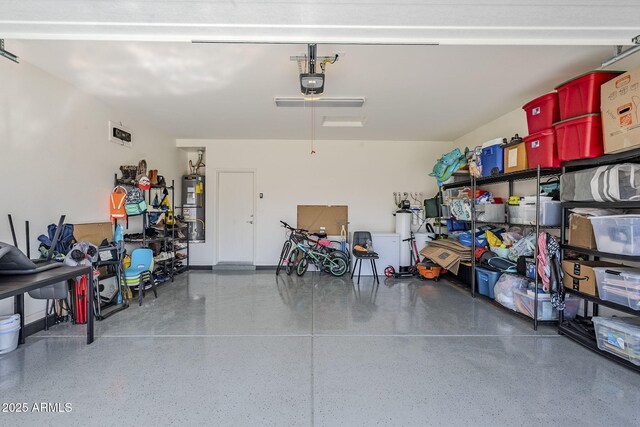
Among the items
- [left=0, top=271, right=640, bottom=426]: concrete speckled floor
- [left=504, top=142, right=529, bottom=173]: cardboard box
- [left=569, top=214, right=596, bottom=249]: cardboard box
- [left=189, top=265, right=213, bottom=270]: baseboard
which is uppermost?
[left=504, top=142, right=529, bottom=173]: cardboard box

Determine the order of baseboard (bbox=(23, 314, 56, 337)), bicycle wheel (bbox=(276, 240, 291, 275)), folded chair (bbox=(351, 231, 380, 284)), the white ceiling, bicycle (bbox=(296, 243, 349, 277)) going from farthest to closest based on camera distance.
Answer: bicycle wheel (bbox=(276, 240, 291, 275)), bicycle (bbox=(296, 243, 349, 277)), folded chair (bbox=(351, 231, 380, 284)), baseboard (bbox=(23, 314, 56, 337)), the white ceiling

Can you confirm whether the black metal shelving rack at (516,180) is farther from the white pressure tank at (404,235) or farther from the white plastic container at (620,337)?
the white pressure tank at (404,235)

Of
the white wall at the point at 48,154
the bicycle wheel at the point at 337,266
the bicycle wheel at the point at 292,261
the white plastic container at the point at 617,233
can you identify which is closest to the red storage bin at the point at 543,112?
the white plastic container at the point at 617,233

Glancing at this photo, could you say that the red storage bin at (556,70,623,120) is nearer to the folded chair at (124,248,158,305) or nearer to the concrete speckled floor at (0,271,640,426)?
the concrete speckled floor at (0,271,640,426)

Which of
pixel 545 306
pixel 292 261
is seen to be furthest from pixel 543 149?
pixel 292 261

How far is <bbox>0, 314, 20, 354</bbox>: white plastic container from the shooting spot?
2434mm

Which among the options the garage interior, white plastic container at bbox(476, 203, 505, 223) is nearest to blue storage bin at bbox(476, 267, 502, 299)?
the garage interior

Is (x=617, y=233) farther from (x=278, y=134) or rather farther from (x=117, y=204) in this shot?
(x=117, y=204)

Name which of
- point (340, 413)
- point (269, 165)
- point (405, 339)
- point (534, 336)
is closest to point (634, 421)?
point (534, 336)

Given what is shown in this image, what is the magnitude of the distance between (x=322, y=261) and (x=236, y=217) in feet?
6.78

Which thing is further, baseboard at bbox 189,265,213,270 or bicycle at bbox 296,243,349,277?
baseboard at bbox 189,265,213,270

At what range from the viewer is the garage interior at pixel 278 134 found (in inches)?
69.3

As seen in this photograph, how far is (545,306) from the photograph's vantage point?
313 cm

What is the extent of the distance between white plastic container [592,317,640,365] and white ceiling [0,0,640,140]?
2119 mm
